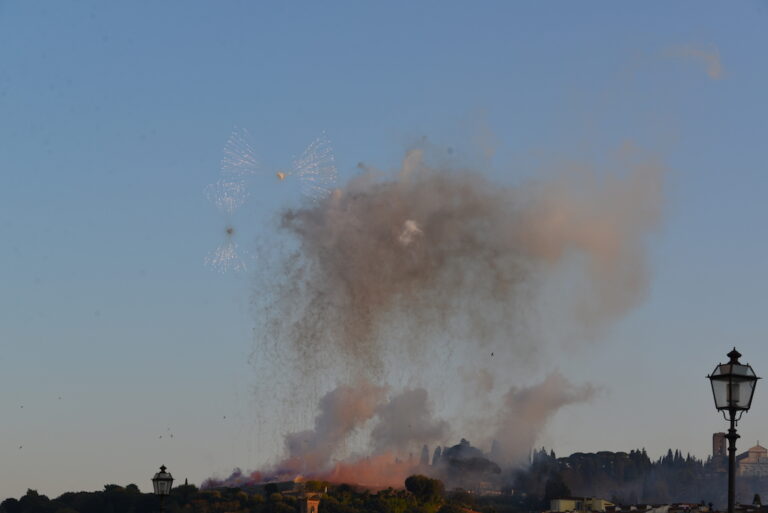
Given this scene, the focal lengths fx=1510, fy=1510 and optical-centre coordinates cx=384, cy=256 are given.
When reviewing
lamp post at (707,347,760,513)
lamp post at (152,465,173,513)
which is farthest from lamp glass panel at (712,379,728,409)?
lamp post at (152,465,173,513)

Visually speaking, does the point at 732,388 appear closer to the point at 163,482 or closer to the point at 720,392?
the point at 720,392

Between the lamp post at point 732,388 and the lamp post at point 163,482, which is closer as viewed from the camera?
the lamp post at point 732,388

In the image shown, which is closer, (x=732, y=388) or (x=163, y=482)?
(x=732, y=388)

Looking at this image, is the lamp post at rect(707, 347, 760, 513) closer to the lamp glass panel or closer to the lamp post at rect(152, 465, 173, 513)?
the lamp glass panel

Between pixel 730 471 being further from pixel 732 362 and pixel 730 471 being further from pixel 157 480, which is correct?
pixel 157 480

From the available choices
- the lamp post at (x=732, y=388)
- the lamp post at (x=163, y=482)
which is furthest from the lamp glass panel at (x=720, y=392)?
the lamp post at (x=163, y=482)

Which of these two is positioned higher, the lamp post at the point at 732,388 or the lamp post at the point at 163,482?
the lamp post at the point at 732,388

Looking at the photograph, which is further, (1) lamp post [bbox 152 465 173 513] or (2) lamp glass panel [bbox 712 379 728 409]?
Answer: (1) lamp post [bbox 152 465 173 513]

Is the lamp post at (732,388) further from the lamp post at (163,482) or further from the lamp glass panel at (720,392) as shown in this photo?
the lamp post at (163,482)

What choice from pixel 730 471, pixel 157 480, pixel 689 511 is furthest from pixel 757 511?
pixel 730 471

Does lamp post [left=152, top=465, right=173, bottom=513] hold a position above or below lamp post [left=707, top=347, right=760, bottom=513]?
below

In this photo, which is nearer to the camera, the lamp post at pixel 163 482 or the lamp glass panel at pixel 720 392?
the lamp glass panel at pixel 720 392

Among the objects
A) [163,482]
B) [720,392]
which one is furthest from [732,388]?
[163,482]

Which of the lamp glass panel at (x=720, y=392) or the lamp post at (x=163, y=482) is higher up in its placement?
the lamp glass panel at (x=720, y=392)
